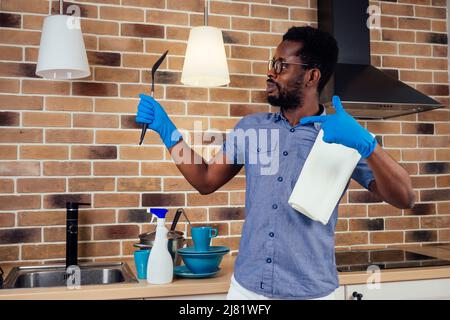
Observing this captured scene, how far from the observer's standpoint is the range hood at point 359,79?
209cm

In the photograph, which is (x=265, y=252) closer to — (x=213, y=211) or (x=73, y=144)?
(x=213, y=211)

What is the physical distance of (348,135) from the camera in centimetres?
134

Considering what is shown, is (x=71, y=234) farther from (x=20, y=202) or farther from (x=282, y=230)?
(x=282, y=230)

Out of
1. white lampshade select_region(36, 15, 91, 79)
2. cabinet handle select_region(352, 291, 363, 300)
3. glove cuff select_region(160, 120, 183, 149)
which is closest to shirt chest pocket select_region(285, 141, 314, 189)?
glove cuff select_region(160, 120, 183, 149)

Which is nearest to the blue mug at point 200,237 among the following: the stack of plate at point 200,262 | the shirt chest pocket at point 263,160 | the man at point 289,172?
the stack of plate at point 200,262

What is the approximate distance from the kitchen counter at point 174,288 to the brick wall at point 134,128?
40 centimetres

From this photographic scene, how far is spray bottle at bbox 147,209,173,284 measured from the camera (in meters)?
1.72

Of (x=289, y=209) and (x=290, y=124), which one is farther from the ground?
(x=290, y=124)

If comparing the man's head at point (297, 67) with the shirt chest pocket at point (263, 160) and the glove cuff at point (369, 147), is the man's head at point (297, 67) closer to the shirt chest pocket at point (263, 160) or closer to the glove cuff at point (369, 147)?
the shirt chest pocket at point (263, 160)

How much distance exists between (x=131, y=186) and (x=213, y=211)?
1.35 feet

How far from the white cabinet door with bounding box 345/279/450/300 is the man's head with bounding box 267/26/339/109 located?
2.56ft

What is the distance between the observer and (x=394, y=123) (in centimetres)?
257

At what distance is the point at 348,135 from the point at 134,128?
1.18m
